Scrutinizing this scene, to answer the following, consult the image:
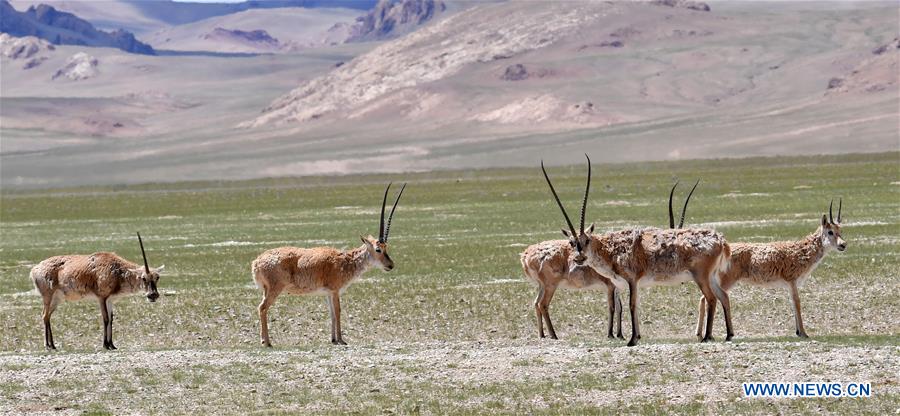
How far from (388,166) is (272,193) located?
154 ft

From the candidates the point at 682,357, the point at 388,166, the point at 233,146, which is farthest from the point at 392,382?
the point at 233,146

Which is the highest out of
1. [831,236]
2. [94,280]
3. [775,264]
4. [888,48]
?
[831,236]

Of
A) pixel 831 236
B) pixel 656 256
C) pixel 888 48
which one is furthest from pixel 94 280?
pixel 888 48

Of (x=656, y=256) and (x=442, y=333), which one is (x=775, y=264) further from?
(x=442, y=333)

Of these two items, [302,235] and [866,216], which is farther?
[302,235]

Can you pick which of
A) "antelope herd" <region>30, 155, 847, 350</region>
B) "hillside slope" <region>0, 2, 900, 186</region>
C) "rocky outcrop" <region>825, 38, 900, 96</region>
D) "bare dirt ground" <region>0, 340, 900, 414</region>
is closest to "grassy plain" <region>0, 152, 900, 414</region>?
"bare dirt ground" <region>0, 340, 900, 414</region>

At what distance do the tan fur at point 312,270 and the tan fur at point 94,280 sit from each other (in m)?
1.57

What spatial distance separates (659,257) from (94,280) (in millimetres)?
8089

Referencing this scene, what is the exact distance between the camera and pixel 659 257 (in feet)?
56.7

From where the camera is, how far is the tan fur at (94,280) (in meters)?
19.0

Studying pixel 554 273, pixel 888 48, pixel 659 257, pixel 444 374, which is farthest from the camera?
pixel 888 48

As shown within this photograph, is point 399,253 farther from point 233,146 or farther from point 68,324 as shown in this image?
point 233,146

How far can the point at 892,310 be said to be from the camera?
2156cm

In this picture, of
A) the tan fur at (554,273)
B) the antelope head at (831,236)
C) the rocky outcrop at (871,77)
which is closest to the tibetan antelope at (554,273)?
the tan fur at (554,273)
